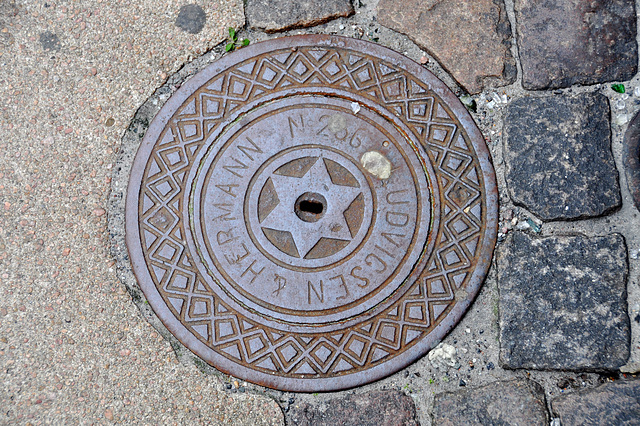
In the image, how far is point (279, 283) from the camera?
6.44 feet

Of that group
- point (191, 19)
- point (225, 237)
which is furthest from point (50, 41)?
point (225, 237)

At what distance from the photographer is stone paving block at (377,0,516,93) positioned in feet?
6.94

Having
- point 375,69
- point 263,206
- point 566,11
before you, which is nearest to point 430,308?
point 263,206

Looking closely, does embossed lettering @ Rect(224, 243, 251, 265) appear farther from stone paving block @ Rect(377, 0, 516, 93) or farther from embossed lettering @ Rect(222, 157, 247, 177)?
stone paving block @ Rect(377, 0, 516, 93)

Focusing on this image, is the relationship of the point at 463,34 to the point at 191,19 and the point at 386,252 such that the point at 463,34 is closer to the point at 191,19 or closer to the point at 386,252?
the point at 386,252

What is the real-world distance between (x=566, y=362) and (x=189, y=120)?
189cm

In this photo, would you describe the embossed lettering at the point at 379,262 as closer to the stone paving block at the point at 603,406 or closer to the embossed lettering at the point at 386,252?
the embossed lettering at the point at 386,252

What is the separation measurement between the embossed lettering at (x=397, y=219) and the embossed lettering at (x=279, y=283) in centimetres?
51

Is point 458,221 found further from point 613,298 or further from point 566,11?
point 566,11

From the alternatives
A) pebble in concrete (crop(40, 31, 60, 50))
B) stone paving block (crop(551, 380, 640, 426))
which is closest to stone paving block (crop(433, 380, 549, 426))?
stone paving block (crop(551, 380, 640, 426))

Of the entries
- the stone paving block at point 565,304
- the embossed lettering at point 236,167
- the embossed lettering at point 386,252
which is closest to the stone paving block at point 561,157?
the stone paving block at point 565,304

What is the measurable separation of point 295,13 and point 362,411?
5.89ft

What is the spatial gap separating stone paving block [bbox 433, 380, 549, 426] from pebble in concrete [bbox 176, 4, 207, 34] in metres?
1.97

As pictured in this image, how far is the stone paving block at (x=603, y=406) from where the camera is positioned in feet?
5.87
